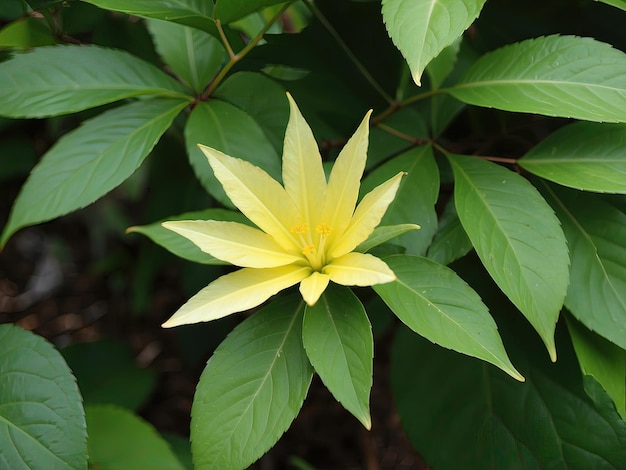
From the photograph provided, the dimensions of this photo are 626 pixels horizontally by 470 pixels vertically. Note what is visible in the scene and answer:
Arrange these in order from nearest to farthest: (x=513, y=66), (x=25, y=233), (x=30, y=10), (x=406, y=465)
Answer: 1. (x=513, y=66)
2. (x=30, y=10)
3. (x=406, y=465)
4. (x=25, y=233)

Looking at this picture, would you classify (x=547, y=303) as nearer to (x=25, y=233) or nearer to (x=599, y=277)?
(x=599, y=277)

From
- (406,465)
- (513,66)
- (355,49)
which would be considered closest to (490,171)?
(513,66)

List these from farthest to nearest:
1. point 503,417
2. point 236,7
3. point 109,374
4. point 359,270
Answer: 1. point 109,374
2. point 503,417
3. point 236,7
4. point 359,270

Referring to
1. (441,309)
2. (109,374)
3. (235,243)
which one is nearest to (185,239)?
(235,243)

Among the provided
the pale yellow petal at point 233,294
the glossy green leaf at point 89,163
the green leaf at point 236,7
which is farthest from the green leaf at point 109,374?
the green leaf at point 236,7

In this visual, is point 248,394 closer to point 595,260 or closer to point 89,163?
point 89,163

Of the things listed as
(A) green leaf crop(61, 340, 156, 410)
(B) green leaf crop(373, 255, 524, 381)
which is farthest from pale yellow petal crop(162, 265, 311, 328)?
(A) green leaf crop(61, 340, 156, 410)
